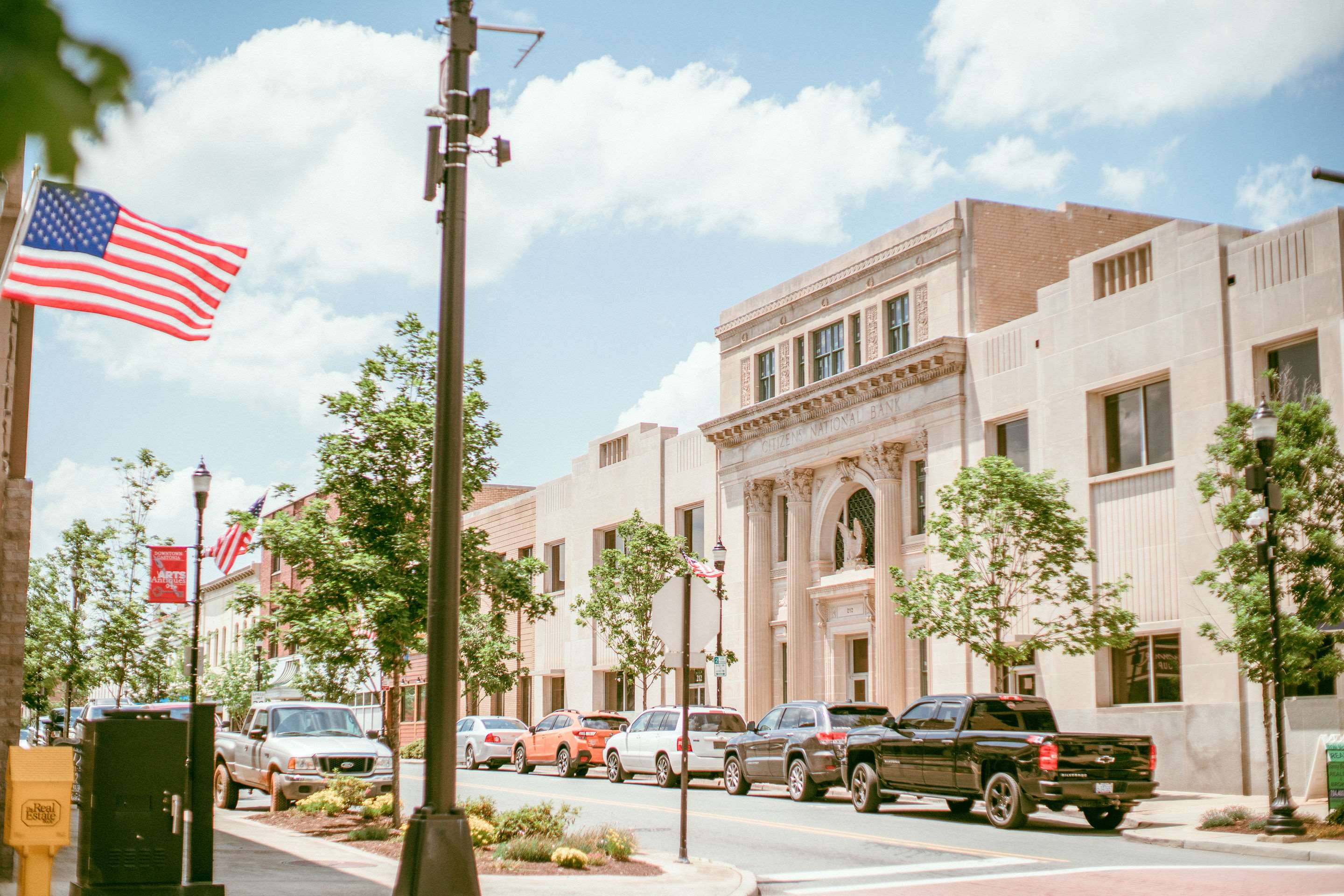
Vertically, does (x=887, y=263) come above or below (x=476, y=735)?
above

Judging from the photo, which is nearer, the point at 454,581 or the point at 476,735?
the point at 454,581

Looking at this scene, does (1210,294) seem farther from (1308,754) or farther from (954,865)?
(954,865)

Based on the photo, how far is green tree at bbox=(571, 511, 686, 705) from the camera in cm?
4100

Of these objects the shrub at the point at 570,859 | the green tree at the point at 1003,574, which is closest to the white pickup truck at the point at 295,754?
the shrub at the point at 570,859

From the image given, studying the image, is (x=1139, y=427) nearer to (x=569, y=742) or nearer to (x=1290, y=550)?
(x=1290, y=550)

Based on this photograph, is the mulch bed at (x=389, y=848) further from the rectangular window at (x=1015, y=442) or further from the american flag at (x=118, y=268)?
the rectangular window at (x=1015, y=442)

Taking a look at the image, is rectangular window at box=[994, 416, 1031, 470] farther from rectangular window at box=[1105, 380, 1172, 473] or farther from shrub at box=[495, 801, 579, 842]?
shrub at box=[495, 801, 579, 842]

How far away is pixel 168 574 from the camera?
32.1 m

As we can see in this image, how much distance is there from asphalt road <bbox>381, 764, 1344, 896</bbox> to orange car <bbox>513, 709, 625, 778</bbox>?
1011 cm

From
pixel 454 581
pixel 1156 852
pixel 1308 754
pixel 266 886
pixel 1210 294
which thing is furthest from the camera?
pixel 1210 294

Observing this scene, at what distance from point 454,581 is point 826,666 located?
102ft

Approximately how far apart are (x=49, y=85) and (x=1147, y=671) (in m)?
28.7

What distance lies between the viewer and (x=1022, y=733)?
19.2 m

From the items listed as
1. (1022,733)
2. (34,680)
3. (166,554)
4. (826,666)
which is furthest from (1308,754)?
(34,680)
